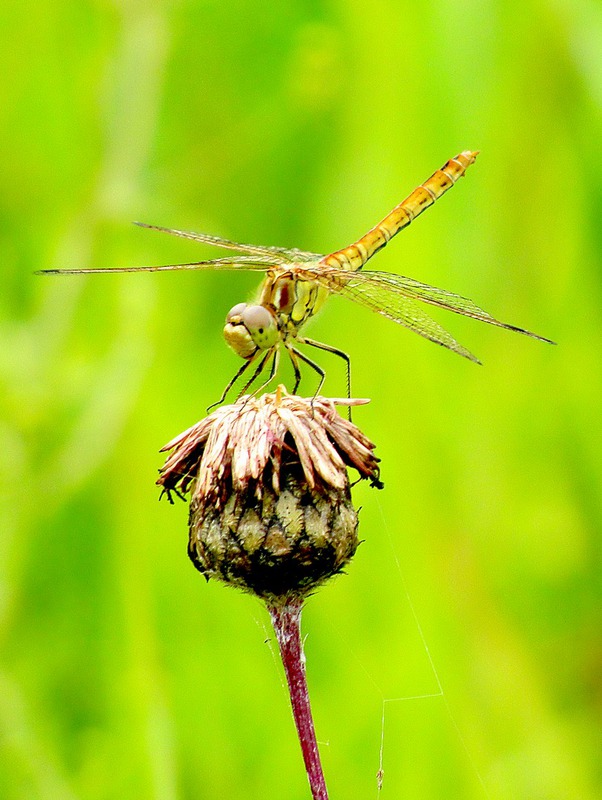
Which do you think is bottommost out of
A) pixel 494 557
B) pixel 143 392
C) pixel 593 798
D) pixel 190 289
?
pixel 593 798

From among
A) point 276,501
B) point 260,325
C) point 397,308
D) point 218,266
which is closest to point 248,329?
point 260,325

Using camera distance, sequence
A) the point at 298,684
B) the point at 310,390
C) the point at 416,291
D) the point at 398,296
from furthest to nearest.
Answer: the point at 310,390, the point at 398,296, the point at 416,291, the point at 298,684

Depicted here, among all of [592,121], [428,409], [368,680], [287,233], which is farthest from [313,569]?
→ [592,121]

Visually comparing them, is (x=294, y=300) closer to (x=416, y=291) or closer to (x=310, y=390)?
(x=416, y=291)

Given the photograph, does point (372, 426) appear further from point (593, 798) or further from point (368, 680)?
point (593, 798)

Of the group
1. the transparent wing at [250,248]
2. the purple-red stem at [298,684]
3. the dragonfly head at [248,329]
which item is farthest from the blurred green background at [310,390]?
the purple-red stem at [298,684]

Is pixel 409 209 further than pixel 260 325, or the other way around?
pixel 409 209
